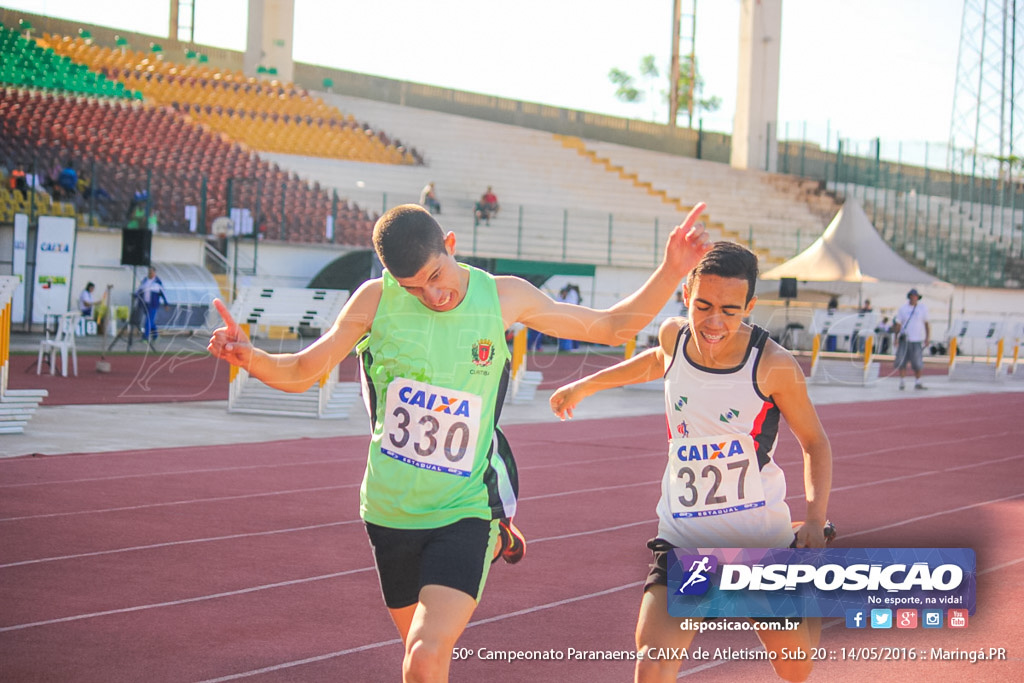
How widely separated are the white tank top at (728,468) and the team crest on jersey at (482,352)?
0.61 metres

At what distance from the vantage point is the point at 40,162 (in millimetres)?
27203

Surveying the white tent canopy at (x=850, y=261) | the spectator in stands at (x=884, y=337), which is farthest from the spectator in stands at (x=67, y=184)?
the spectator in stands at (x=884, y=337)

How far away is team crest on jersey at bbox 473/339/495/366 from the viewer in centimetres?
358

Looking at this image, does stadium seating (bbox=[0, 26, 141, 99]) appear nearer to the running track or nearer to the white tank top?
the running track

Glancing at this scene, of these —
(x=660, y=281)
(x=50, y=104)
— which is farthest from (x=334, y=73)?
(x=660, y=281)

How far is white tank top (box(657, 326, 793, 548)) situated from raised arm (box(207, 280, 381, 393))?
1.00 metres

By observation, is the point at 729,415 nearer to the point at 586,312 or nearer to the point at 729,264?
the point at 729,264

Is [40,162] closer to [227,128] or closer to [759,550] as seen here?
[227,128]

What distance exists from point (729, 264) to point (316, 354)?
1.28 metres

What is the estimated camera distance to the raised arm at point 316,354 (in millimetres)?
3496

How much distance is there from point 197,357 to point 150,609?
60.1 feet

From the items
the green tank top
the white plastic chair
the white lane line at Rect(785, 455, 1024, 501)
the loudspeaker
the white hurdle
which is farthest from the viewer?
the loudspeaker

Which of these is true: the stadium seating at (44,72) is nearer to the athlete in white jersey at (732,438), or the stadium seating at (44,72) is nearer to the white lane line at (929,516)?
the white lane line at (929,516)

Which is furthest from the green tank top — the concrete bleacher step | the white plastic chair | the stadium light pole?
the stadium light pole
